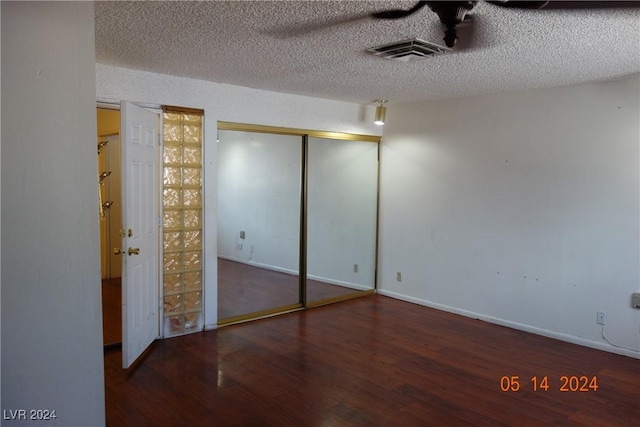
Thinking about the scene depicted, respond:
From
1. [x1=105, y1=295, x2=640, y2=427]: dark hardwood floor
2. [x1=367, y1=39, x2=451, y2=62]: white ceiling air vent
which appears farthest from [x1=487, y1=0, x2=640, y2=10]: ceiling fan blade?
[x1=105, y1=295, x2=640, y2=427]: dark hardwood floor

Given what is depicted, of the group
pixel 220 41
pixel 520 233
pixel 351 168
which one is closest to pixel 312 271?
pixel 351 168

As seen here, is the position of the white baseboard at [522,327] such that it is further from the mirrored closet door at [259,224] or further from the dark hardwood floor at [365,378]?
the mirrored closet door at [259,224]

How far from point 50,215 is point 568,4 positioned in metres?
2.52

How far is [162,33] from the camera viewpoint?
9.37ft

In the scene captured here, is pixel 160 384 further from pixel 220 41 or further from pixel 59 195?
pixel 220 41

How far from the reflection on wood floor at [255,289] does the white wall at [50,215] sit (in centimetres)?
275

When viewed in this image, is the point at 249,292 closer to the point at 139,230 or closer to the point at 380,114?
the point at 139,230

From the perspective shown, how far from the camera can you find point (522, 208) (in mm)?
4496

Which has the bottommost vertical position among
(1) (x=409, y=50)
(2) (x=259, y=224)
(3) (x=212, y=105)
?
(2) (x=259, y=224)

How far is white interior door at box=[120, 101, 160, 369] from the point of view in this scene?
10.9ft

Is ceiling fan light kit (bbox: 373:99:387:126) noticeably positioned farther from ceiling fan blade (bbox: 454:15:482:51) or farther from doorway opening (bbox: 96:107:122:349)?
doorway opening (bbox: 96:107:122:349)

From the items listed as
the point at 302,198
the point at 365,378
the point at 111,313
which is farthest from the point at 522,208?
the point at 111,313

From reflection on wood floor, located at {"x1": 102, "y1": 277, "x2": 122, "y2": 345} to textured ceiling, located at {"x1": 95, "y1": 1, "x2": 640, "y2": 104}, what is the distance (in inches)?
81.8
